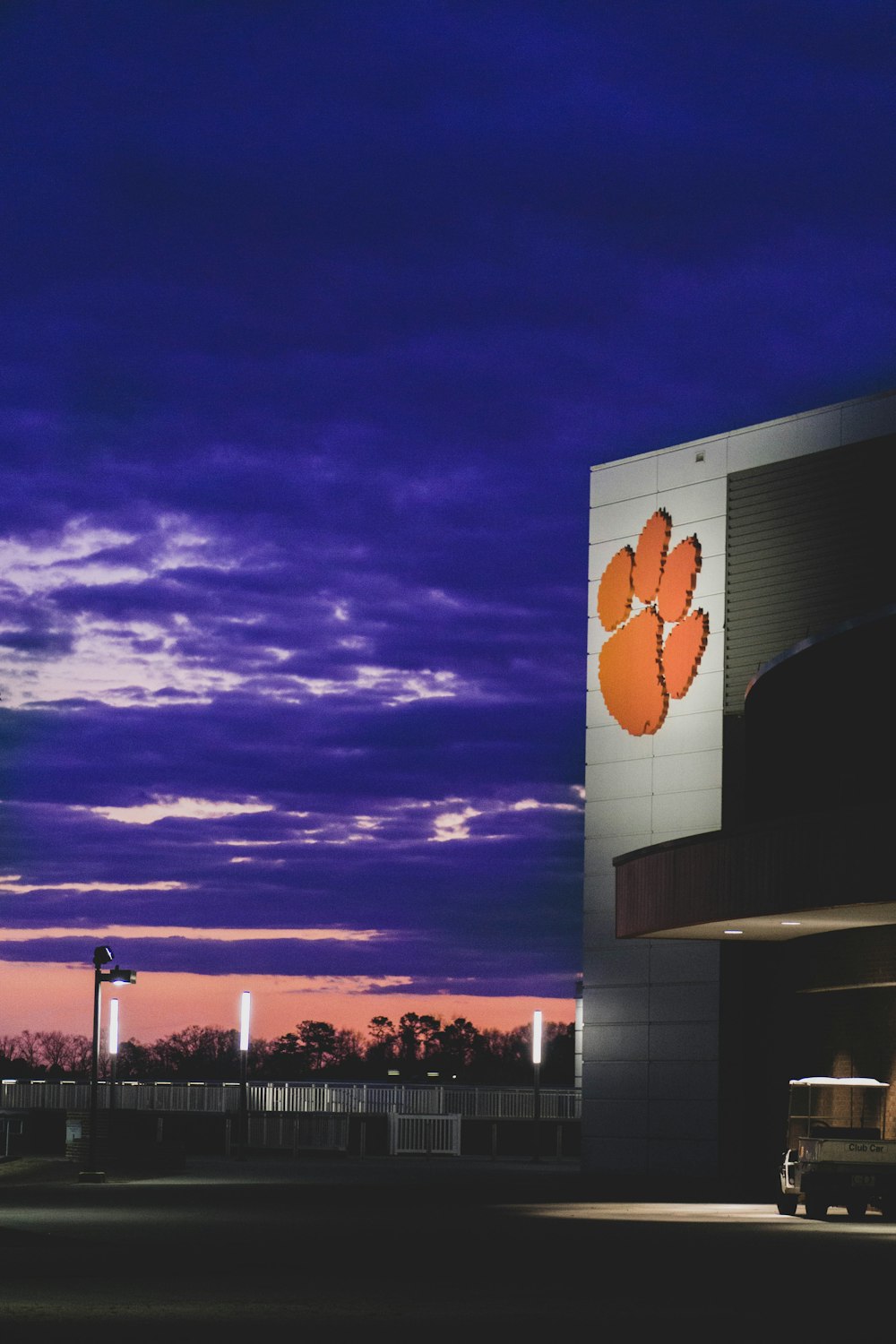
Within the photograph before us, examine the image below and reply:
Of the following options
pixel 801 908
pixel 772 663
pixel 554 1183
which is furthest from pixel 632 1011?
pixel 801 908

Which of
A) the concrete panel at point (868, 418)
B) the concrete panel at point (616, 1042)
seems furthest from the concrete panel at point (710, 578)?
the concrete panel at point (616, 1042)

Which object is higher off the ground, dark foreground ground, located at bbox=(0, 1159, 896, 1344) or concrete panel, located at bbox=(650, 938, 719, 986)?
concrete panel, located at bbox=(650, 938, 719, 986)

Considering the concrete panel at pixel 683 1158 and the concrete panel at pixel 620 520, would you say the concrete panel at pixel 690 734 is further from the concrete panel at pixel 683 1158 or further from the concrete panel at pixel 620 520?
the concrete panel at pixel 683 1158

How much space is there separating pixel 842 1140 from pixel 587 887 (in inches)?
726

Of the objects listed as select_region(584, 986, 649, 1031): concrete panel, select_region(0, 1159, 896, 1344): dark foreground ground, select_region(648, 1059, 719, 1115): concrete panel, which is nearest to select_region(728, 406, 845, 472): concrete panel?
select_region(584, 986, 649, 1031): concrete panel

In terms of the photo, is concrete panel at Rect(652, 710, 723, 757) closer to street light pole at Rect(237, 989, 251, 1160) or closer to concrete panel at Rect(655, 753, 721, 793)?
concrete panel at Rect(655, 753, 721, 793)

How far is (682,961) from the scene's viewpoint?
47812mm

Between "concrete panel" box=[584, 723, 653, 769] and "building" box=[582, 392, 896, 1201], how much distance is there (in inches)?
2.1

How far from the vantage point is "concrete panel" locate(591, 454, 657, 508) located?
5056 centimetres

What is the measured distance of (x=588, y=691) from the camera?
51469 millimetres

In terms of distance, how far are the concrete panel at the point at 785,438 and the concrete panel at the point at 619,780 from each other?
23.4 feet

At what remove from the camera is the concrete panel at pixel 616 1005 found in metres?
48.7

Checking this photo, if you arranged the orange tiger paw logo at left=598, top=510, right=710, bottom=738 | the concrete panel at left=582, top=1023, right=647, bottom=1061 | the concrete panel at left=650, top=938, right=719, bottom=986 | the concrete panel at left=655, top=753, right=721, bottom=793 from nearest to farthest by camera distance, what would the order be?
the concrete panel at left=650, top=938, right=719, bottom=986, the concrete panel at left=655, top=753, right=721, bottom=793, the concrete panel at left=582, top=1023, right=647, bottom=1061, the orange tiger paw logo at left=598, top=510, right=710, bottom=738

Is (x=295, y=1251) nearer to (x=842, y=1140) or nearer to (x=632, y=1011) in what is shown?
(x=842, y=1140)
